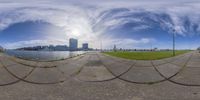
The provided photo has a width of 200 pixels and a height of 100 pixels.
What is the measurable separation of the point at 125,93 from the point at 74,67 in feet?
6.01

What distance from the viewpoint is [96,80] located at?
7.55m

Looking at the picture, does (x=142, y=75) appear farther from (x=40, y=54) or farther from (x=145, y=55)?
(x=40, y=54)

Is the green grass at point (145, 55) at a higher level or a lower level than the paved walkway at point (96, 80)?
higher

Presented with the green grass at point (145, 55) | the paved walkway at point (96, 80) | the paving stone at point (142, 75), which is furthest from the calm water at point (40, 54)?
the green grass at point (145, 55)

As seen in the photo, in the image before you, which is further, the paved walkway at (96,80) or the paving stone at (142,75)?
the paving stone at (142,75)

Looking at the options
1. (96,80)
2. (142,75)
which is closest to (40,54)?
(96,80)

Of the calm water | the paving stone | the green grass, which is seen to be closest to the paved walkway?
the paving stone

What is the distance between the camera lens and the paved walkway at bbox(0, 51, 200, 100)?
7.03m

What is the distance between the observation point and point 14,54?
25.1 ft

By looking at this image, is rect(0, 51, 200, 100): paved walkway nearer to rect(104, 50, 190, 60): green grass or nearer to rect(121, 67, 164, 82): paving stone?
rect(121, 67, 164, 82): paving stone

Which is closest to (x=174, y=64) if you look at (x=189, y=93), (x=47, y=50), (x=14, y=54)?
(x=189, y=93)

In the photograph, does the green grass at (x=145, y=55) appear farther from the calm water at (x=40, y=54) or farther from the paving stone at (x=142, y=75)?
the calm water at (x=40, y=54)

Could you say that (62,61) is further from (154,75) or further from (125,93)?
(154,75)

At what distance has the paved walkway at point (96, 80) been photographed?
23.1ft
